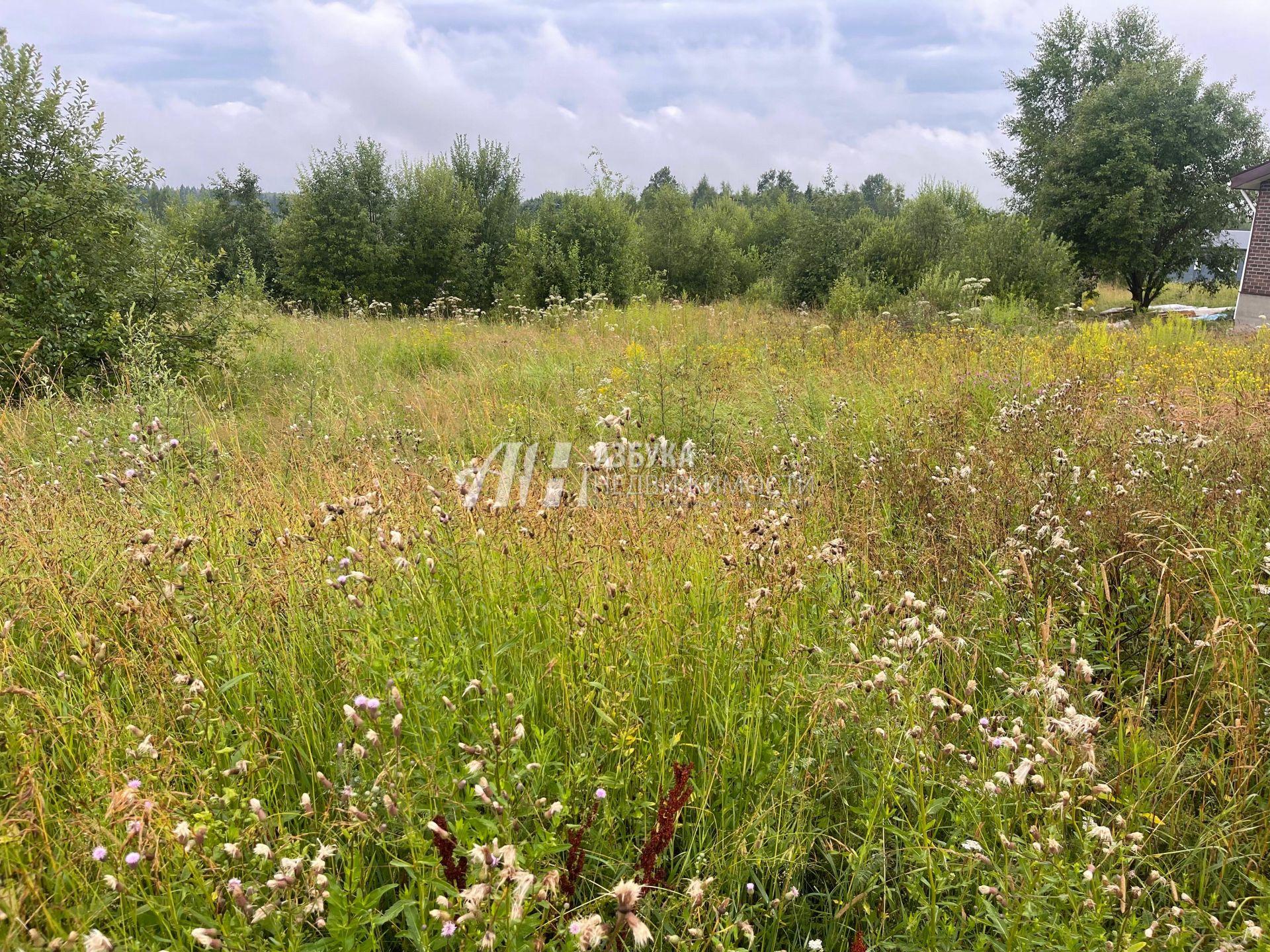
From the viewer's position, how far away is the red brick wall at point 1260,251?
19484 mm

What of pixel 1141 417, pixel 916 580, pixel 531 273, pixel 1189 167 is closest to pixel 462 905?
pixel 916 580

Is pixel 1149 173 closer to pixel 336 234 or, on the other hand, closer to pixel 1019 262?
pixel 1019 262

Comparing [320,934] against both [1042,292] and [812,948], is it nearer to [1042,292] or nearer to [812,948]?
[812,948]

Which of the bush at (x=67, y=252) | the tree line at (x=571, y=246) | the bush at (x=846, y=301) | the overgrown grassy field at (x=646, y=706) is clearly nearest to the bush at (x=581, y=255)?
the tree line at (x=571, y=246)

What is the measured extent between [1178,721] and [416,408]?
20.4ft

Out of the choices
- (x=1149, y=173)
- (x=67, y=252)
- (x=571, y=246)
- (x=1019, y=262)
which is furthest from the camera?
(x=1149, y=173)

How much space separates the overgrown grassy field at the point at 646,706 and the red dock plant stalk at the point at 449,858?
0.05 ft

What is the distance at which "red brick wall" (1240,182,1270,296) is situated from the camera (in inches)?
767

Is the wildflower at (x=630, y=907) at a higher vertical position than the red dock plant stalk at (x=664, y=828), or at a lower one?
higher

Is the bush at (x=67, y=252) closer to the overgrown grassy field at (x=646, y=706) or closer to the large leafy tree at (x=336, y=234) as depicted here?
the overgrown grassy field at (x=646, y=706)

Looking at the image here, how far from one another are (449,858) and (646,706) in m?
1.04

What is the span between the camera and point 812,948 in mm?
1608

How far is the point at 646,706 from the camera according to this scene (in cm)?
231

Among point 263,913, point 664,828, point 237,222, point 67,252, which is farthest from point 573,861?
point 237,222
